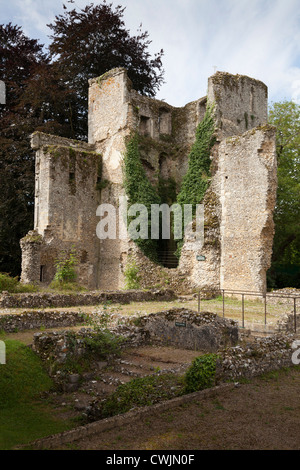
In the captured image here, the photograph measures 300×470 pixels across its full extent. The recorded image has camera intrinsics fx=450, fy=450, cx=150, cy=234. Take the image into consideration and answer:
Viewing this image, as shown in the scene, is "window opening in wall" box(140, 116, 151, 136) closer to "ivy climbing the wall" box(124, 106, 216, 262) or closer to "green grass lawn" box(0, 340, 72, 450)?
"ivy climbing the wall" box(124, 106, 216, 262)

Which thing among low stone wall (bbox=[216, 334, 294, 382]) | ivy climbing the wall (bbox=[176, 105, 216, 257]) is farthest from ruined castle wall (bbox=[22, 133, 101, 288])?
low stone wall (bbox=[216, 334, 294, 382])

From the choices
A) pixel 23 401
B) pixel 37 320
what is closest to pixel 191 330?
pixel 37 320

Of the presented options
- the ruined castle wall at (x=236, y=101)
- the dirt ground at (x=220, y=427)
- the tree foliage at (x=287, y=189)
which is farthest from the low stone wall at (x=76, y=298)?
the tree foliage at (x=287, y=189)

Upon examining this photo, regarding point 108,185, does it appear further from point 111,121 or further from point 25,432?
point 25,432

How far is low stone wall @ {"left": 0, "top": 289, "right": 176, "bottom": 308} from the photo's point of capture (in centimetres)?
1352

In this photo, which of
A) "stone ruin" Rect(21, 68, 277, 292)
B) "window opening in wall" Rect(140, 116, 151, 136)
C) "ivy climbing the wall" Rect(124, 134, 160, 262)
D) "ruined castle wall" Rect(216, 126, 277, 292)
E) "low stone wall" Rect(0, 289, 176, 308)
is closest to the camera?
"low stone wall" Rect(0, 289, 176, 308)

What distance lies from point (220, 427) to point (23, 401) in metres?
2.81

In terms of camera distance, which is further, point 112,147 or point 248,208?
point 112,147

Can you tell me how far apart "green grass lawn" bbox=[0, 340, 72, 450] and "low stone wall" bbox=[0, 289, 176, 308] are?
5.66 meters

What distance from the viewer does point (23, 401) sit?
248 inches

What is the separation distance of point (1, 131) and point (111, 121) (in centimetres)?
699

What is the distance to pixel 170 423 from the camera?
520 cm

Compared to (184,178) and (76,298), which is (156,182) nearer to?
(184,178)

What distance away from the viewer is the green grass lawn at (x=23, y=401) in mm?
5070
